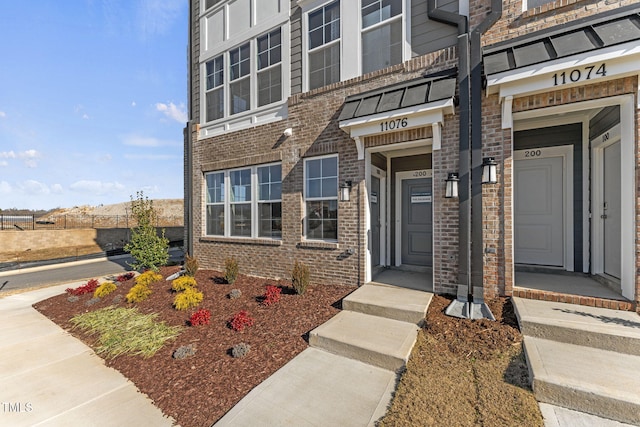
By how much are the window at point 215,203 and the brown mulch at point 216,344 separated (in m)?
2.48

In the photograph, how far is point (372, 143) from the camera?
5.52 metres

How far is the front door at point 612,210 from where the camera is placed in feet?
14.2

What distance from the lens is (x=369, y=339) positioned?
3.49 meters

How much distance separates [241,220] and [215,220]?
1.23 metres

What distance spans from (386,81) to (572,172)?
13.2 ft

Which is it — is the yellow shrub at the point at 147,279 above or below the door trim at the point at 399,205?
below

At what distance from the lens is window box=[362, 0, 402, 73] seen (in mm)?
5375

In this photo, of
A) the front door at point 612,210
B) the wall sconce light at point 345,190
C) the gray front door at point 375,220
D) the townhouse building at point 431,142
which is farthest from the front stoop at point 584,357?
the wall sconce light at point 345,190

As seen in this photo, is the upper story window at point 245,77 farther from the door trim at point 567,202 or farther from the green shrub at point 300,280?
the door trim at point 567,202

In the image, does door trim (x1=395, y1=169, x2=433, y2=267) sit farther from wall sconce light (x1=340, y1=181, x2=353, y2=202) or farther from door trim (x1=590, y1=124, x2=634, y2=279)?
door trim (x1=590, y1=124, x2=634, y2=279)

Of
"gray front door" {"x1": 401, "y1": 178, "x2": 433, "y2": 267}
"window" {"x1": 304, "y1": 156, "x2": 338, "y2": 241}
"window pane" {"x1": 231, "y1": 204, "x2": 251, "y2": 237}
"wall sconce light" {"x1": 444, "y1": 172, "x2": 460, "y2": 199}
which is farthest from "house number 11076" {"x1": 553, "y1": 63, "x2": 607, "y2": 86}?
"window pane" {"x1": 231, "y1": 204, "x2": 251, "y2": 237}

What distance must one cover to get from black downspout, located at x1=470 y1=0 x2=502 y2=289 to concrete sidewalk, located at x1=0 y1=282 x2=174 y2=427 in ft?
14.9

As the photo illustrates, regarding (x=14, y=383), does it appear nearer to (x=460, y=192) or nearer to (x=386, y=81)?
(x=460, y=192)

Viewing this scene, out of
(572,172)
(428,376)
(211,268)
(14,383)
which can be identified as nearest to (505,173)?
(572,172)
